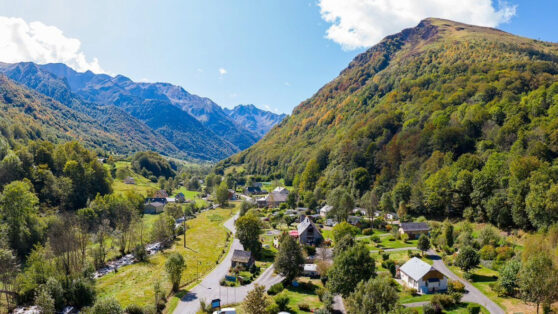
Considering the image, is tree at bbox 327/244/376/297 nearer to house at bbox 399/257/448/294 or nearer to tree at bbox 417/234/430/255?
house at bbox 399/257/448/294

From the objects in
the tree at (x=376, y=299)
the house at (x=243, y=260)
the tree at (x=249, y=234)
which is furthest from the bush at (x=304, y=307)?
the tree at (x=249, y=234)

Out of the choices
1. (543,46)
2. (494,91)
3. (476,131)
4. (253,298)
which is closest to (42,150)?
(253,298)

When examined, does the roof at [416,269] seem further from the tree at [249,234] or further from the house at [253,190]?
the house at [253,190]

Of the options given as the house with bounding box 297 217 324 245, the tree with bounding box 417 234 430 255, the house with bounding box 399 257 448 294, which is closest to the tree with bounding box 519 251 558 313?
the house with bounding box 399 257 448 294

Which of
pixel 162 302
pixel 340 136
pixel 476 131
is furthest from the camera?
pixel 340 136

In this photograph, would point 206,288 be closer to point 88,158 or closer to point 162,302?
point 162,302
